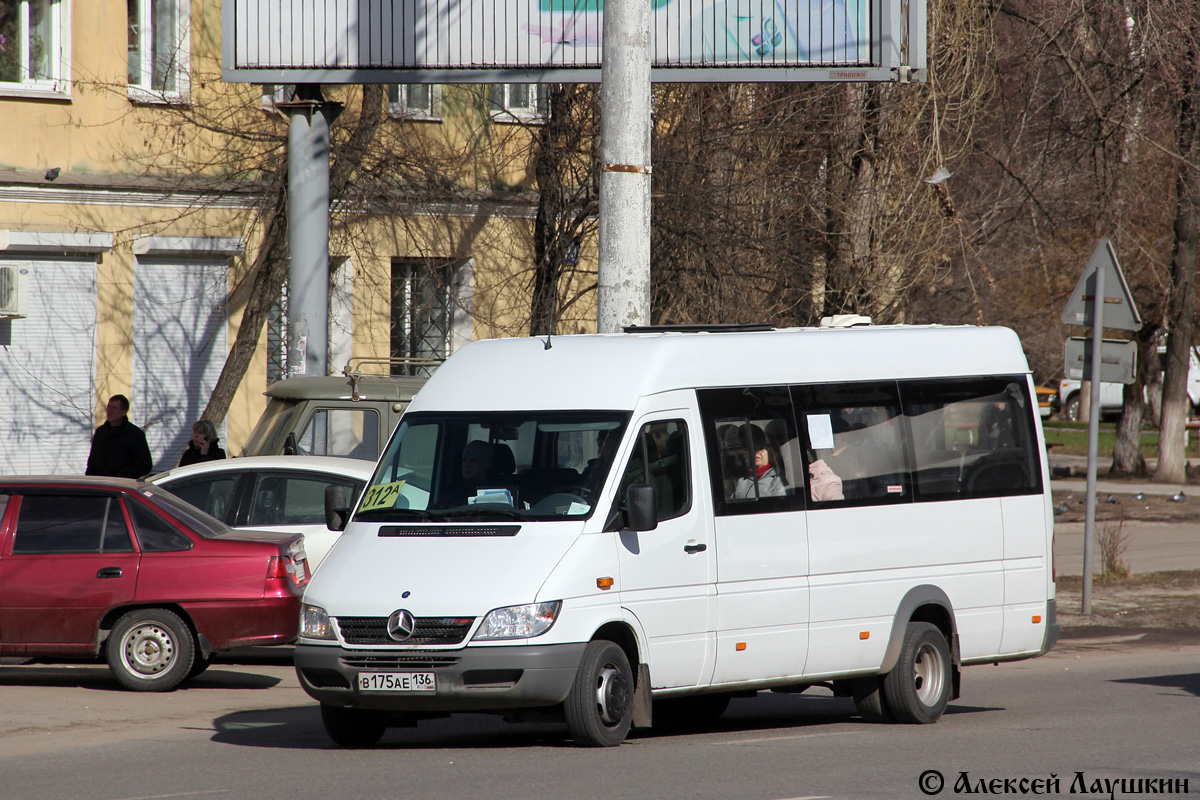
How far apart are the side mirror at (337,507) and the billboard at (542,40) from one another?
24.1 ft

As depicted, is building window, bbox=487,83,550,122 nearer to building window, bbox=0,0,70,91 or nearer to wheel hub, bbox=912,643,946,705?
building window, bbox=0,0,70,91

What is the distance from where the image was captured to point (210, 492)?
13.1m

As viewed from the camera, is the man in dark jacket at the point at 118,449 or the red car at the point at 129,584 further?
the man in dark jacket at the point at 118,449

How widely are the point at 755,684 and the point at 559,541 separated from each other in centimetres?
166

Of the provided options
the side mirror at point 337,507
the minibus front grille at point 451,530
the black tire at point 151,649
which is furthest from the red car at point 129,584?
the minibus front grille at point 451,530

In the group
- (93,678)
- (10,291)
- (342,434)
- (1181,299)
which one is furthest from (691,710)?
(1181,299)

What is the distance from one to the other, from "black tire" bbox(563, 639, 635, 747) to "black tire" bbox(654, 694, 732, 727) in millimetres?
1784

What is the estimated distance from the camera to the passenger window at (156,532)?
460 inches

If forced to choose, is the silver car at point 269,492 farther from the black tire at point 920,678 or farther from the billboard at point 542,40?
the billboard at point 542,40

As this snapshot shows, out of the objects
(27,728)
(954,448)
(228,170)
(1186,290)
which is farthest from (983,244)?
(27,728)

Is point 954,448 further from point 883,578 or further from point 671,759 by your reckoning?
point 671,759

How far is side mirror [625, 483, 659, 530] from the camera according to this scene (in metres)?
8.75

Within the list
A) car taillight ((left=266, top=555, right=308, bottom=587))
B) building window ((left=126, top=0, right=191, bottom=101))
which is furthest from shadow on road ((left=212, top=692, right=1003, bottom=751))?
building window ((left=126, top=0, right=191, bottom=101))

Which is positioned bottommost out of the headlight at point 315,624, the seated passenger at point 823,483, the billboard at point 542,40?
the headlight at point 315,624
